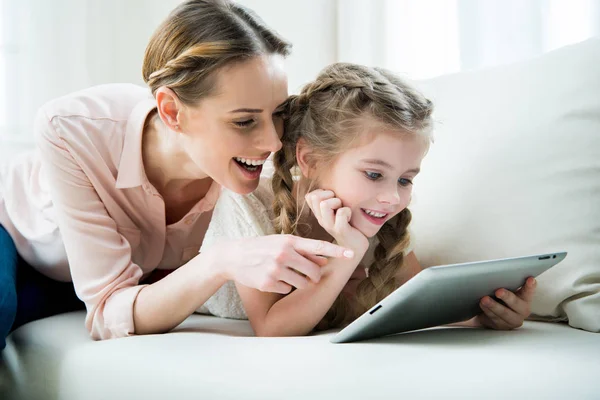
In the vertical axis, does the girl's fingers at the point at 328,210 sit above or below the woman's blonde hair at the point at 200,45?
below

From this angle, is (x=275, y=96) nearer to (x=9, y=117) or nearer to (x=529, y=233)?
(x=529, y=233)

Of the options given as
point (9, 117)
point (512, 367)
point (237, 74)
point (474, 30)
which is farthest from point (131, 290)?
point (9, 117)

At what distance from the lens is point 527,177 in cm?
134

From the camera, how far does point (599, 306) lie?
120 centimetres

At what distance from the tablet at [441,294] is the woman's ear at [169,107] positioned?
57 cm

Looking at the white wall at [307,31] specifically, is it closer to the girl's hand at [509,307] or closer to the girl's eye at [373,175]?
the girl's eye at [373,175]

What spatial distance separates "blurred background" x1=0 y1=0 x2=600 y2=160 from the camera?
2.18 metres

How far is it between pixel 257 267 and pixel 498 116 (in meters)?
0.62

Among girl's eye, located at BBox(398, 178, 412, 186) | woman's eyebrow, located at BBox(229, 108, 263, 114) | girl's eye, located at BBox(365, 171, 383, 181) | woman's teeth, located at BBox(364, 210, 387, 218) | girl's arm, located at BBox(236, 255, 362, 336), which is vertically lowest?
girl's arm, located at BBox(236, 255, 362, 336)

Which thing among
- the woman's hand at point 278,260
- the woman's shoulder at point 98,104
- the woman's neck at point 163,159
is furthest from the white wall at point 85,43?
the woman's hand at point 278,260

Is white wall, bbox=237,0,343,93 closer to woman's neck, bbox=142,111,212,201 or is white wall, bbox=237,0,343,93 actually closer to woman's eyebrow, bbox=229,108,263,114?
woman's neck, bbox=142,111,212,201

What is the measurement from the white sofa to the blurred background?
0.70 m

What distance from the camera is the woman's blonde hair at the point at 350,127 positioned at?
1.33 metres

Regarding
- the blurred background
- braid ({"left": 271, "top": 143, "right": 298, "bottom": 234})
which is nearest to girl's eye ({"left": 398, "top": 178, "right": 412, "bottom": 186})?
braid ({"left": 271, "top": 143, "right": 298, "bottom": 234})
